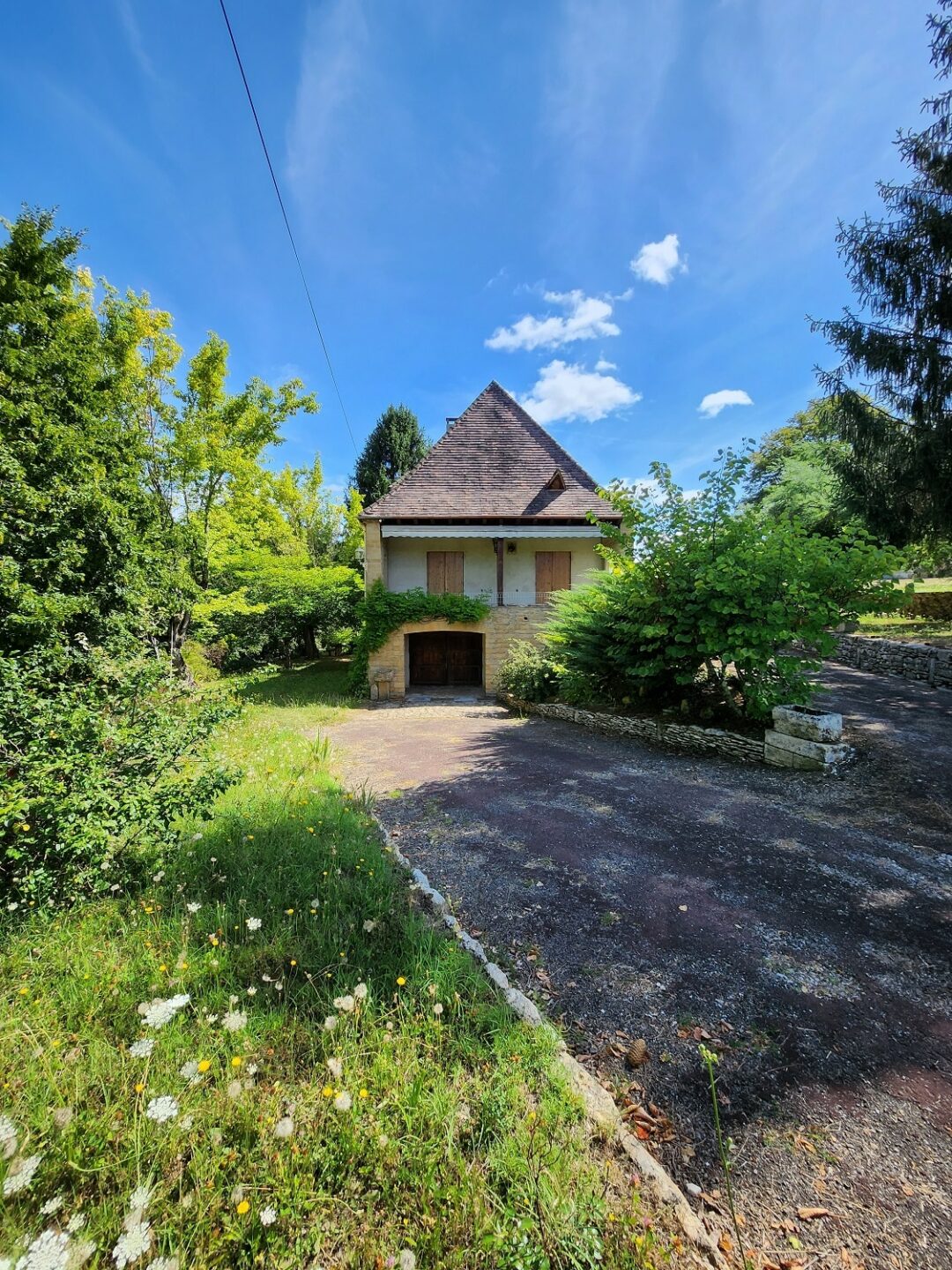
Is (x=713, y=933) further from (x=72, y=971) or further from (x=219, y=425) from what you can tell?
(x=219, y=425)

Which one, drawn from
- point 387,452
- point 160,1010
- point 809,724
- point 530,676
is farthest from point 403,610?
point 387,452

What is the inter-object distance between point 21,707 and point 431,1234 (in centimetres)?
322

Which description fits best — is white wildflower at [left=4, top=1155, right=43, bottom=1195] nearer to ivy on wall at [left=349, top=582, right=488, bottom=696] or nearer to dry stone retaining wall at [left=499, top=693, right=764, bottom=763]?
dry stone retaining wall at [left=499, top=693, right=764, bottom=763]

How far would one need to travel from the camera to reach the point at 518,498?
15188 mm

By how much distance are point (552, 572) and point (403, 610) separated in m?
5.12

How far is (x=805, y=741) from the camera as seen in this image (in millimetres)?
6145

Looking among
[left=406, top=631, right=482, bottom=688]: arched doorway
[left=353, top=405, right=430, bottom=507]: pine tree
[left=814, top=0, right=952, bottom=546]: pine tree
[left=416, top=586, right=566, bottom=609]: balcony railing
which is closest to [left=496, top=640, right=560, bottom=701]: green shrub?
[left=416, top=586, right=566, bottom=609]: balcony railing

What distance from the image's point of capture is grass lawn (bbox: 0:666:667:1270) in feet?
4.53

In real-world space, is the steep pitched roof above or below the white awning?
above

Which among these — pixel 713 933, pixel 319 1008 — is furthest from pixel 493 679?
pixel 319 1008

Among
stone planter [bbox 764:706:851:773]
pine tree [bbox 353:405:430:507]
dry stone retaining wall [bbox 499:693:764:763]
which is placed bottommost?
dry stone retaining wall [bbox 499:693:764:763]

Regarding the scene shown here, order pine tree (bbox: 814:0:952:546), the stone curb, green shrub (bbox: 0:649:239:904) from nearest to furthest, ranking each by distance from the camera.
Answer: the stone curb → green shrub (bbox: 0:649:239:904) → pine tree (bbox: 814:0:952:546)

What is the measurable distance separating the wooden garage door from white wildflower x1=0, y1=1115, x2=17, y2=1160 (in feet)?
48.9

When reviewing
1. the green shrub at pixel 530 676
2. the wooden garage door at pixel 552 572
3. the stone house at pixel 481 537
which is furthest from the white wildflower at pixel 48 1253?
the wooden garage door at pixel 552 572
